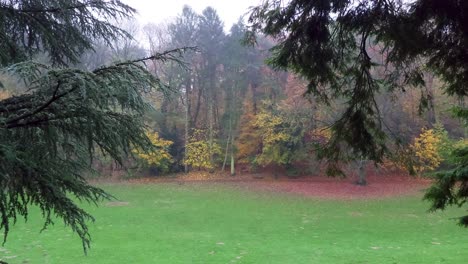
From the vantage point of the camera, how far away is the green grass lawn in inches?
322

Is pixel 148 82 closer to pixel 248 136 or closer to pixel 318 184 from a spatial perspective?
pixel 318 184

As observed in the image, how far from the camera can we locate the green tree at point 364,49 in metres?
3.99

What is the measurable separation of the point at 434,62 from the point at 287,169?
904 inches

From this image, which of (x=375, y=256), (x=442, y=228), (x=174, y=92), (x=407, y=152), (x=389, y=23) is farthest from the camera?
(x=442, y=228)

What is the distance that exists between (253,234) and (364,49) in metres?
7.37

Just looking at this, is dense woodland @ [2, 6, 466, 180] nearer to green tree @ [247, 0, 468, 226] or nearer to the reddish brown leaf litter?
the reddish brown leaf litter

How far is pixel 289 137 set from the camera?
24984 millimetres

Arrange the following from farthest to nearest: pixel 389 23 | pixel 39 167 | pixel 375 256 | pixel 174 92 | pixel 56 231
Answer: pixel 56 231 → pixel 375 256 → pixel 389 23 → pixel 174 92 → pixel 39 167

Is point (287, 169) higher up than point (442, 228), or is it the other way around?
point (287, 169)

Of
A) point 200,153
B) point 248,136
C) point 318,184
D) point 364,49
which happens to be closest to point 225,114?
point 248,136

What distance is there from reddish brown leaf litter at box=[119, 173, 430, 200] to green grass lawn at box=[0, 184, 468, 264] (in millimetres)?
2340

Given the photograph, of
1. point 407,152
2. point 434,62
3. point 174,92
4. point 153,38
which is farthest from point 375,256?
point 153,38

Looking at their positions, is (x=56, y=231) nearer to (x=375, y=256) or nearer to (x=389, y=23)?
(x=375, y=256)

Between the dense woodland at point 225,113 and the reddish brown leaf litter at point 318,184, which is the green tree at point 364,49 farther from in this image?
the dense woodland at point 225,113
